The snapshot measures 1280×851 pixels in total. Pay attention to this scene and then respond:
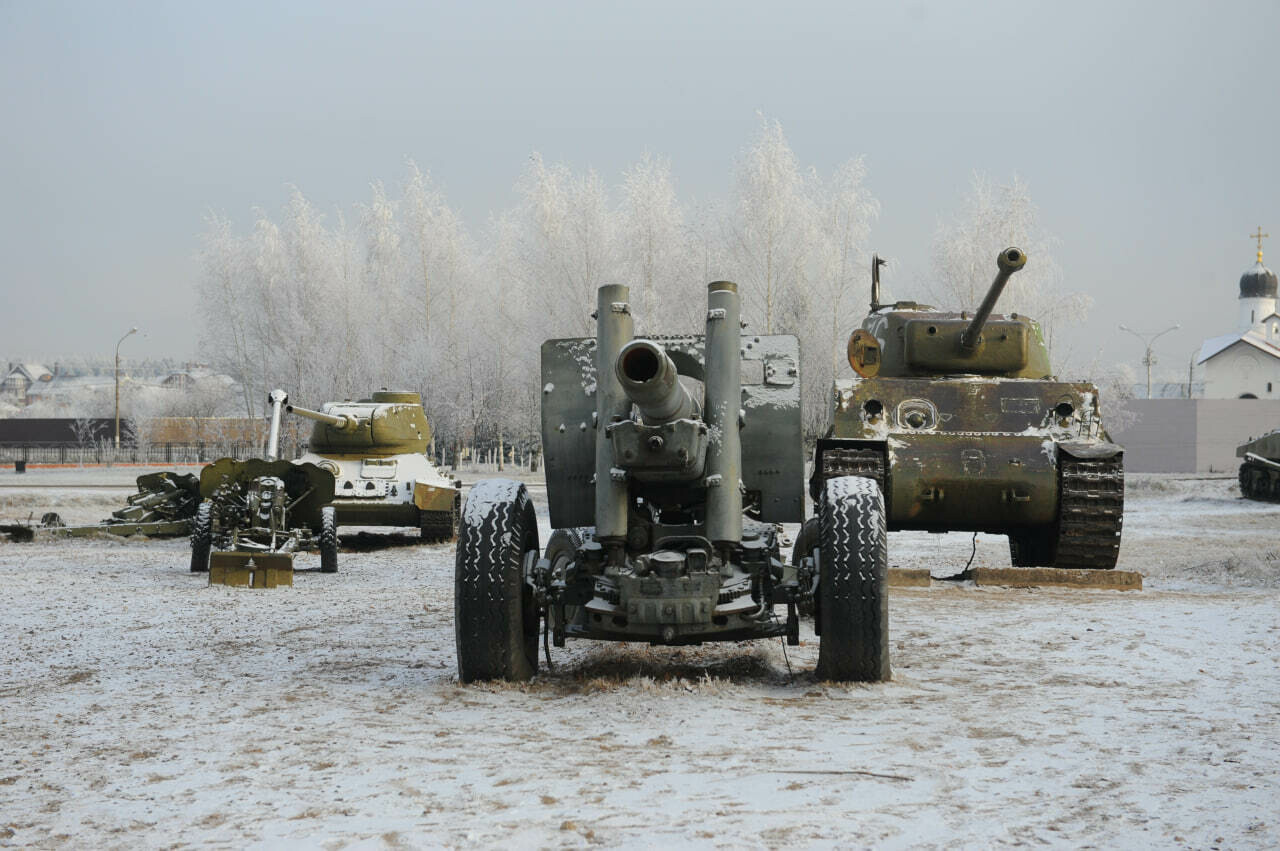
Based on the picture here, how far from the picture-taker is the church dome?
279 ft

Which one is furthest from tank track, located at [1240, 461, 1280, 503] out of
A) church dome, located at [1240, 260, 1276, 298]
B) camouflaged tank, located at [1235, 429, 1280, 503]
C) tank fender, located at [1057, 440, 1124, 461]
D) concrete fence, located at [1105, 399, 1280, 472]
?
church dome, located at [1240, 260, 1276, 298]

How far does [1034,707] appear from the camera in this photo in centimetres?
604

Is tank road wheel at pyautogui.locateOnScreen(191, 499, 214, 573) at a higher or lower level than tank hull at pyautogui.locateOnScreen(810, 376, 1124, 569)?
lower

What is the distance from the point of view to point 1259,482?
2666 centimetres

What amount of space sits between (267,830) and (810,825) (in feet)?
5.62

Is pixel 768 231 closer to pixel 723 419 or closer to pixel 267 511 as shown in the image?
pixel 267 511

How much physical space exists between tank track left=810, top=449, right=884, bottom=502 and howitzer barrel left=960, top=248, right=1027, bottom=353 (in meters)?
1.73

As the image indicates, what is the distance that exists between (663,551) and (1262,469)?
76.6 ft

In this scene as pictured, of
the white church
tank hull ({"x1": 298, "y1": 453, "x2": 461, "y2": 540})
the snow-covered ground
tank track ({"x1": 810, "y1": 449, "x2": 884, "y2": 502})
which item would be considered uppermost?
the white church

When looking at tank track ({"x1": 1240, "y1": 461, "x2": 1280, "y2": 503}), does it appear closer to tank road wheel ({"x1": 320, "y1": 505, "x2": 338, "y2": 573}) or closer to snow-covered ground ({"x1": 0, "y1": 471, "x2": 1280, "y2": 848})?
snow-covered ground ({"x1": 0, "y1": 471, "x2": 1280, "y2": 848})

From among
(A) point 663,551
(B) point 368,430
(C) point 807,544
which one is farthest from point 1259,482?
(A) point 663,551

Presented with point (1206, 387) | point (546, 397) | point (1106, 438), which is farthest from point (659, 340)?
point (1206, 387)

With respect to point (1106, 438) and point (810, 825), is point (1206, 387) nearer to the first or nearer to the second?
point (1106, 438)

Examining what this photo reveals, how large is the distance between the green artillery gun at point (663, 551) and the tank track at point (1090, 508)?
15.2 feet
